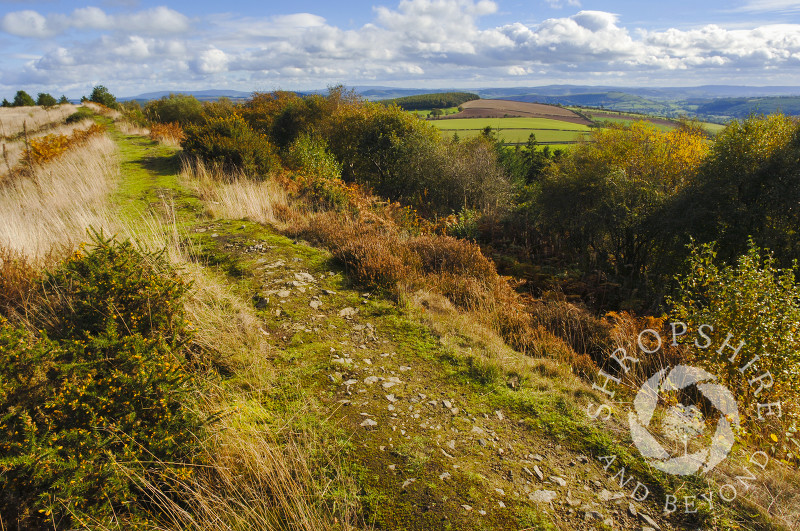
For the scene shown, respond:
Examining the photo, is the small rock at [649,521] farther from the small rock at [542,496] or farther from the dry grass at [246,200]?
the dry grass at [246,200]

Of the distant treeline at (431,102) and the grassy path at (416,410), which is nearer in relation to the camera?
the grassy path at (416,410)

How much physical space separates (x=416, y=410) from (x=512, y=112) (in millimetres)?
98064

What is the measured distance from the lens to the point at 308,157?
1286 centimetres

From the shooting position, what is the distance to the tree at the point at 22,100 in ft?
150

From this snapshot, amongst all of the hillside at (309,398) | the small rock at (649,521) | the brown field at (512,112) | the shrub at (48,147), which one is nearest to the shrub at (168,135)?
the shrub at (48,147)

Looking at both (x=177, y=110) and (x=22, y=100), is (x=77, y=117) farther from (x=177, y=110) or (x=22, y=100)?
(x=22, y=100)

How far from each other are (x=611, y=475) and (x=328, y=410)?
2.38m

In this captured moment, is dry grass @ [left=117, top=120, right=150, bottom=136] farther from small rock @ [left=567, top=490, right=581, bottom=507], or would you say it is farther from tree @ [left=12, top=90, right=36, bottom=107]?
tree @ [left=12, top=90, right=36, bottom=107]

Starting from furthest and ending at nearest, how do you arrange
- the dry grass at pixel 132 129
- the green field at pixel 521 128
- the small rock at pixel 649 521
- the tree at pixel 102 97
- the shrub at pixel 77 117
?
the green field at pixel 521 128 → the tree at pixel 102 97 → the shrub at pixel 77 117 → the dry grass at pixel 132 129 → the small rock at pixel 649 521

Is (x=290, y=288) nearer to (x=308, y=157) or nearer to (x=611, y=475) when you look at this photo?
(x=611, y=475)

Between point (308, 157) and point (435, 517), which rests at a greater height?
point (308, 157)

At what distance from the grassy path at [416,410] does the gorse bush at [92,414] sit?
0.50 meters

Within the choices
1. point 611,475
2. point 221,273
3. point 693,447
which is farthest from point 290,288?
point 693,447

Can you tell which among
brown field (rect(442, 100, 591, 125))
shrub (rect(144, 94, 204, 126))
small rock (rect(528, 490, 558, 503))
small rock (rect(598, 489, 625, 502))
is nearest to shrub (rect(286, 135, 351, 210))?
small rock (rect(528, 490, 558, 503))
